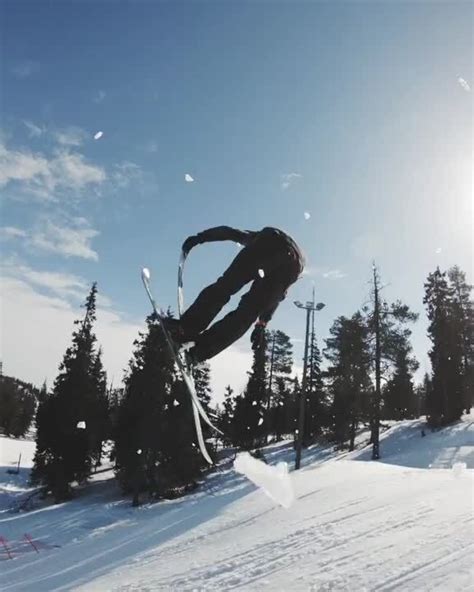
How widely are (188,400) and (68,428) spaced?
41.2 ft

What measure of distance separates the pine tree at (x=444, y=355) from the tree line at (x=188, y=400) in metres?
0.08

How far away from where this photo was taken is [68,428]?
2948 centimetres

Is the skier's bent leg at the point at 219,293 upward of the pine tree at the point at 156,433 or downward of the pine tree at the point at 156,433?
upward

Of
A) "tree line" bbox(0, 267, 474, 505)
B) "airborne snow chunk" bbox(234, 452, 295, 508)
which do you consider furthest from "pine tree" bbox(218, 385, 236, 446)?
"airborne snow chunk" bbox(234, 452, 295, 508)

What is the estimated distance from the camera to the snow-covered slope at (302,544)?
257 inches

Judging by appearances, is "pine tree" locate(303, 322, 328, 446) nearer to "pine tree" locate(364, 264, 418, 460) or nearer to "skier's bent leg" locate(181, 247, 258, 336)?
"pine tree" locate(364, 264, 418, 460)

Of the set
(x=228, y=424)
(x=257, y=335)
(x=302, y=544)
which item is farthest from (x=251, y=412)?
(x=257, y=335)

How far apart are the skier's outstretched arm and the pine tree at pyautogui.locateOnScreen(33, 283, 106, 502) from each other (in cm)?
2557

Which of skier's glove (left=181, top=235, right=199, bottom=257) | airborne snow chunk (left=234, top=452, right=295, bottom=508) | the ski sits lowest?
airborne snow chunk (left=234, top=452, right=295, bottom=508)

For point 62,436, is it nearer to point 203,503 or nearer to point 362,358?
point 203,503

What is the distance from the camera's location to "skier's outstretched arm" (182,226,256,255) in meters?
5.55

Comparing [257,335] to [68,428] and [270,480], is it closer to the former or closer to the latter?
[270,480]

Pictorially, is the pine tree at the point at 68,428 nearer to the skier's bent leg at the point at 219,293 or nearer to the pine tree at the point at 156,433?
the pine tree at the point at 156,433

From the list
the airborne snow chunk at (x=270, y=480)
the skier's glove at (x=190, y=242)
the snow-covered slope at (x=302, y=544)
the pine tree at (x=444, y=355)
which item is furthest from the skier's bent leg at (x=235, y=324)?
the pine tree at (x=444, y=355)
